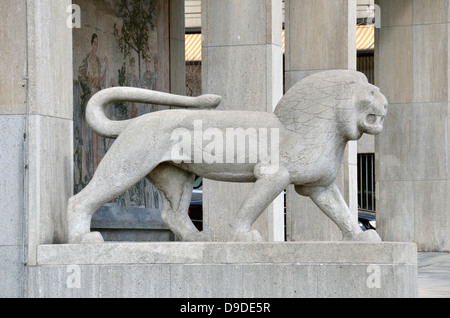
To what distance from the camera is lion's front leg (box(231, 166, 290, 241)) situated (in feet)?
29.2

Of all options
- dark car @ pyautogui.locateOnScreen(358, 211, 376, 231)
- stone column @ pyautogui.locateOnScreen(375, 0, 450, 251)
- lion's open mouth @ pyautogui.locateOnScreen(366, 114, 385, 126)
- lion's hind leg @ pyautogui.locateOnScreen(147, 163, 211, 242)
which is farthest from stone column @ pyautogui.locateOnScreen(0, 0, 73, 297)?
dark car @ pyautogui.locateOnScreen(358, 211, 376, 231)

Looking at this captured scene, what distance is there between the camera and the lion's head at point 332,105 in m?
8.92

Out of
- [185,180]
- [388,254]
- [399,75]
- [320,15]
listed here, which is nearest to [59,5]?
[185,180]

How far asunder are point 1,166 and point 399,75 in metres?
13.4

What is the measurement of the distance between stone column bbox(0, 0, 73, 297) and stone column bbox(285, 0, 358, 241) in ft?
23.6

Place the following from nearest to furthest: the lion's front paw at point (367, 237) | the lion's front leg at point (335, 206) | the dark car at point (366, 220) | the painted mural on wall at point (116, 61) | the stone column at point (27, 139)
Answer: the lion's front paw at point (367, 237) < the stone column at point (27, 139) < the lion's front leg at point (335, 206) < the painted mural on wall at point (116, 61) < the dark car at point (366, 220)

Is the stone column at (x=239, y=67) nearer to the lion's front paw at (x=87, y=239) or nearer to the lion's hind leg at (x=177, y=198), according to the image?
the lion's hind leg at (x=177, y=198)

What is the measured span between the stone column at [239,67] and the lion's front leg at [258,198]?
478 cm

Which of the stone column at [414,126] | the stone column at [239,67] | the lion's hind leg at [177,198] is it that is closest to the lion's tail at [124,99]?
the lion's hind leg at [177,198]

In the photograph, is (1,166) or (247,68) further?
(247,68)

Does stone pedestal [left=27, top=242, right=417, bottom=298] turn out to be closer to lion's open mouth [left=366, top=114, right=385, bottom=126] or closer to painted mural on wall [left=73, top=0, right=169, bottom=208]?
lion's open mouth [left=366, top=114, right=385, bottom=126]

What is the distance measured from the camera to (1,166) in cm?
923

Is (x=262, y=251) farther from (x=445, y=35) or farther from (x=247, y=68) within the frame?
(x=445, y=35)

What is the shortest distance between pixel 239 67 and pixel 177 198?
5.03 metres
